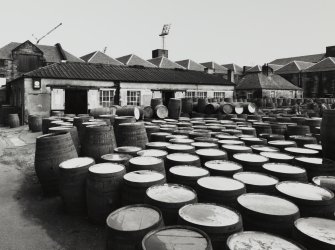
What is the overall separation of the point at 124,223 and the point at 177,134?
4244mm

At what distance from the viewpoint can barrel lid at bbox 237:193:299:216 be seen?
2.47 m

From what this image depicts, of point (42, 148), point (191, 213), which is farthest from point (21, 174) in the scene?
point (191, 213)

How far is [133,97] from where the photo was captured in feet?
55.9

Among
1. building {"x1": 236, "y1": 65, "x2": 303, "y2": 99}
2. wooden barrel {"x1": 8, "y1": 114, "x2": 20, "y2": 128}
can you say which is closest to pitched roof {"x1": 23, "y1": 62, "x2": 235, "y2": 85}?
wooden barrel {"x1": 8, "y1": 114, "x2": 20, "y2": 128}

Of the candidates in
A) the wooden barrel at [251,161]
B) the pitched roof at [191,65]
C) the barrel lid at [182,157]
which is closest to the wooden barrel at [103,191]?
the barrel lid at [182,157]

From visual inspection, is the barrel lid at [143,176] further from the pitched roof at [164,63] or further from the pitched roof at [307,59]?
the pitched roof at [307,59]

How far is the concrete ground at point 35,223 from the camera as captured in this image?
3.37 meters

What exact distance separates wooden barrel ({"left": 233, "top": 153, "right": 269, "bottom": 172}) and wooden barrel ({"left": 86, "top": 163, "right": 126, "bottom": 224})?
77.0 inches

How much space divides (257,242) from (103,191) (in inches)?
91.1

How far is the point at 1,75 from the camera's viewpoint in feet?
92.0

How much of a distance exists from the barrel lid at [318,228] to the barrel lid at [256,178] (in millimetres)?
831

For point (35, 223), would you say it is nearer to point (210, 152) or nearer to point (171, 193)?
point (171, 193)

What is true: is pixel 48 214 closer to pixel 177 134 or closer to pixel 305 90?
pixel 177 134

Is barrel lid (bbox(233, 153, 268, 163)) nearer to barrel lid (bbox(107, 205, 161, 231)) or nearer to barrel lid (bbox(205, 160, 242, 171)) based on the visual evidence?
barrel lid (bbox(205, 160, 242, 171))
